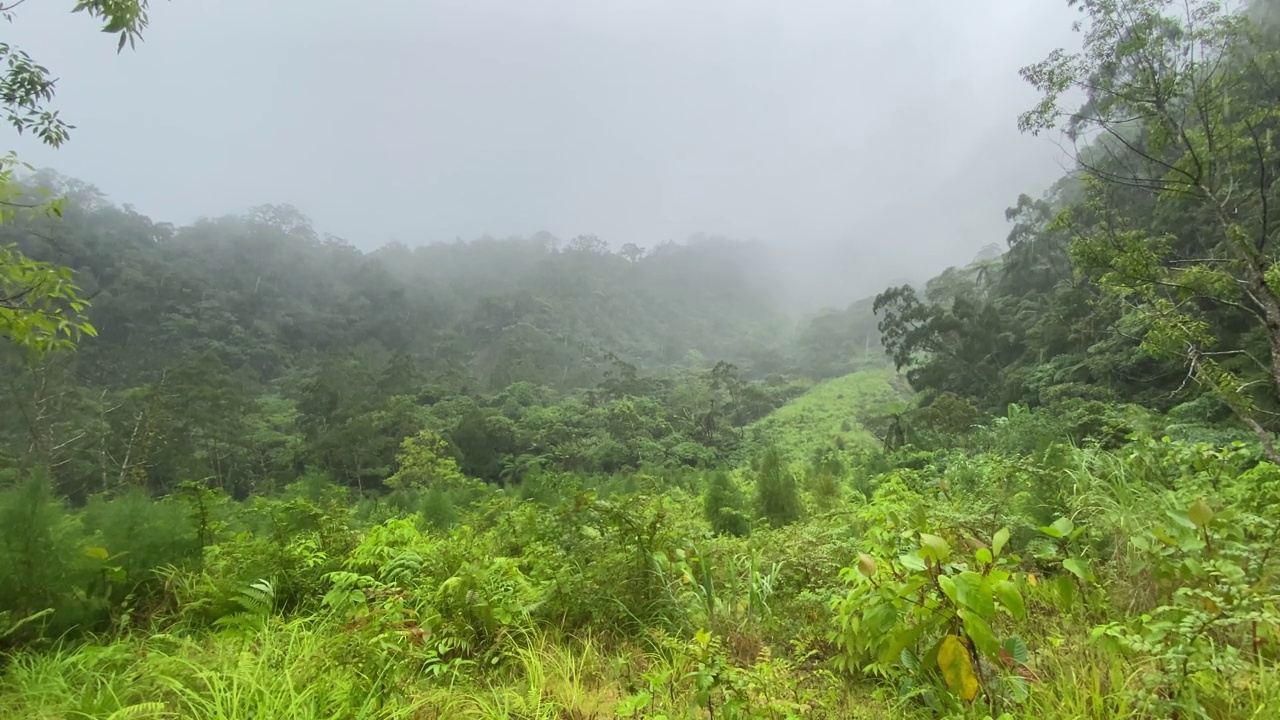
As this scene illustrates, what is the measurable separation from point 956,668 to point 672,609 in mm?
1573

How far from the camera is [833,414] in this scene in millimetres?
26797

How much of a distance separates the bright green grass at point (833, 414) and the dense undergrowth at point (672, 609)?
16882mm

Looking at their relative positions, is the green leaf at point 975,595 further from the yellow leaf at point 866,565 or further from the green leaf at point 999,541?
the yellow leaf at point 866,565

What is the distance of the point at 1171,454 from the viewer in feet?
9.18

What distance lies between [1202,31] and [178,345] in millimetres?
38013

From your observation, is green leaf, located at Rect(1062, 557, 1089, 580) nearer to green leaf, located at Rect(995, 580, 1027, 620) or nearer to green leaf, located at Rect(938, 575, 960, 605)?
green leaf, located at Rect(995, 580, 1027, 620)

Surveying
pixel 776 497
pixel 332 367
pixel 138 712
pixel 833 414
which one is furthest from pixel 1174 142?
pixel 332 367

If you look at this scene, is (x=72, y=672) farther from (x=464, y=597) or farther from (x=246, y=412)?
(x=246, y=412)

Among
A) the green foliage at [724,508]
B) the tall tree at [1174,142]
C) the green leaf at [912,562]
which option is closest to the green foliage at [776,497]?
the green foliage at [724,508]

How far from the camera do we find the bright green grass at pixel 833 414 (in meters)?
22.0

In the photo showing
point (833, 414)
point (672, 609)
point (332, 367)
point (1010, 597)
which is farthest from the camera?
point (833, 414)

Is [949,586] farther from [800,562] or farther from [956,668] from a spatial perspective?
[800,562]

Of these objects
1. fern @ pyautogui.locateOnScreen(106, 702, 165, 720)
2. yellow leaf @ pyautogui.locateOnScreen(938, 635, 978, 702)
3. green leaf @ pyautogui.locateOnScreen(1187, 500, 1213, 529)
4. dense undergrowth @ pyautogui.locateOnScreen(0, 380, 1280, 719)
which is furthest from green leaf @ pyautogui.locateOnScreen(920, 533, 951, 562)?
fern @ pyautogui.locateOnScreen(106, 702, 165, 720)

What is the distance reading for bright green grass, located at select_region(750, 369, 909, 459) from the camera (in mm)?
22031
